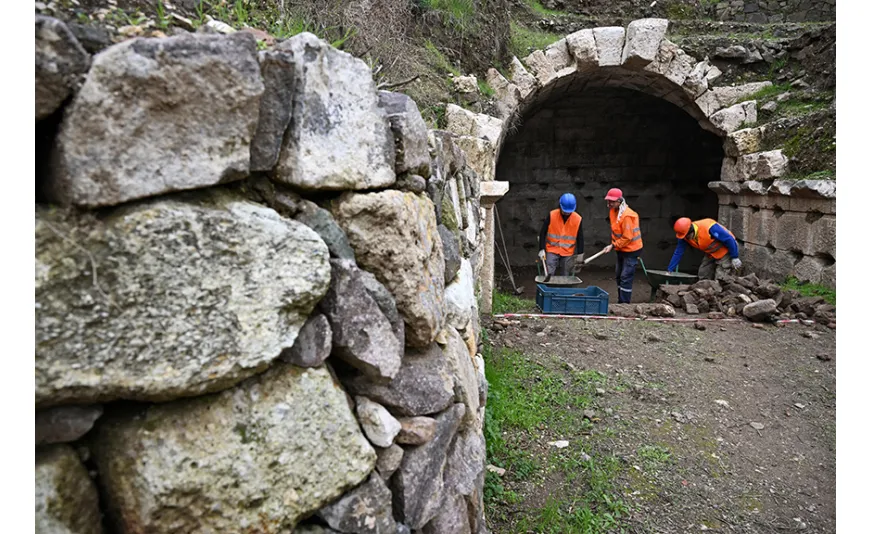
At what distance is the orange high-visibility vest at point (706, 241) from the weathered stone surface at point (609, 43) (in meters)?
2.70

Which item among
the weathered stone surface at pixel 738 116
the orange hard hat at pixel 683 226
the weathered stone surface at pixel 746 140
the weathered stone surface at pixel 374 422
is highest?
the weathered stone surface at pixel 738 116

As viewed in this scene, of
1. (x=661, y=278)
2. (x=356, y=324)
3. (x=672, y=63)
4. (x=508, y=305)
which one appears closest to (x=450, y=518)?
(x=356, y=324)

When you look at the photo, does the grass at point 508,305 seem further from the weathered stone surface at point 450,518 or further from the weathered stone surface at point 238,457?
the weathered stone surface at point 238,457

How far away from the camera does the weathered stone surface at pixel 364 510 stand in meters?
1.34

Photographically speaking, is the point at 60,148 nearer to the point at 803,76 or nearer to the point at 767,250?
the point at 767,250

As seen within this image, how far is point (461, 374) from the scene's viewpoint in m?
2.09

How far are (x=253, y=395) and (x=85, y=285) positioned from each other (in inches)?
16.6

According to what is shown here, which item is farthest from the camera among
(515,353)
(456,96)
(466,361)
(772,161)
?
(772,161)

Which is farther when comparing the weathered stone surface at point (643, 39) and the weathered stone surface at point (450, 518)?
the weathered stone surface at point (643, 39)

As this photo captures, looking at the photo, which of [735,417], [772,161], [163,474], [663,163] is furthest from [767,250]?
[163,474]

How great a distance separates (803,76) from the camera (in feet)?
26.6

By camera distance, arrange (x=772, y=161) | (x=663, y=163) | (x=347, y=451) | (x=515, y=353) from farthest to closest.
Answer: (x=663, y=163)
(x=772, y=161)
(x=515, y=353)
(x=347, y=451)

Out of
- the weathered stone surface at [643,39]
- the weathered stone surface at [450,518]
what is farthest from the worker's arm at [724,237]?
the weathered stone surface at [450,518]

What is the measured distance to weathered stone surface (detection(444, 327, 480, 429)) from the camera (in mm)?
2008
